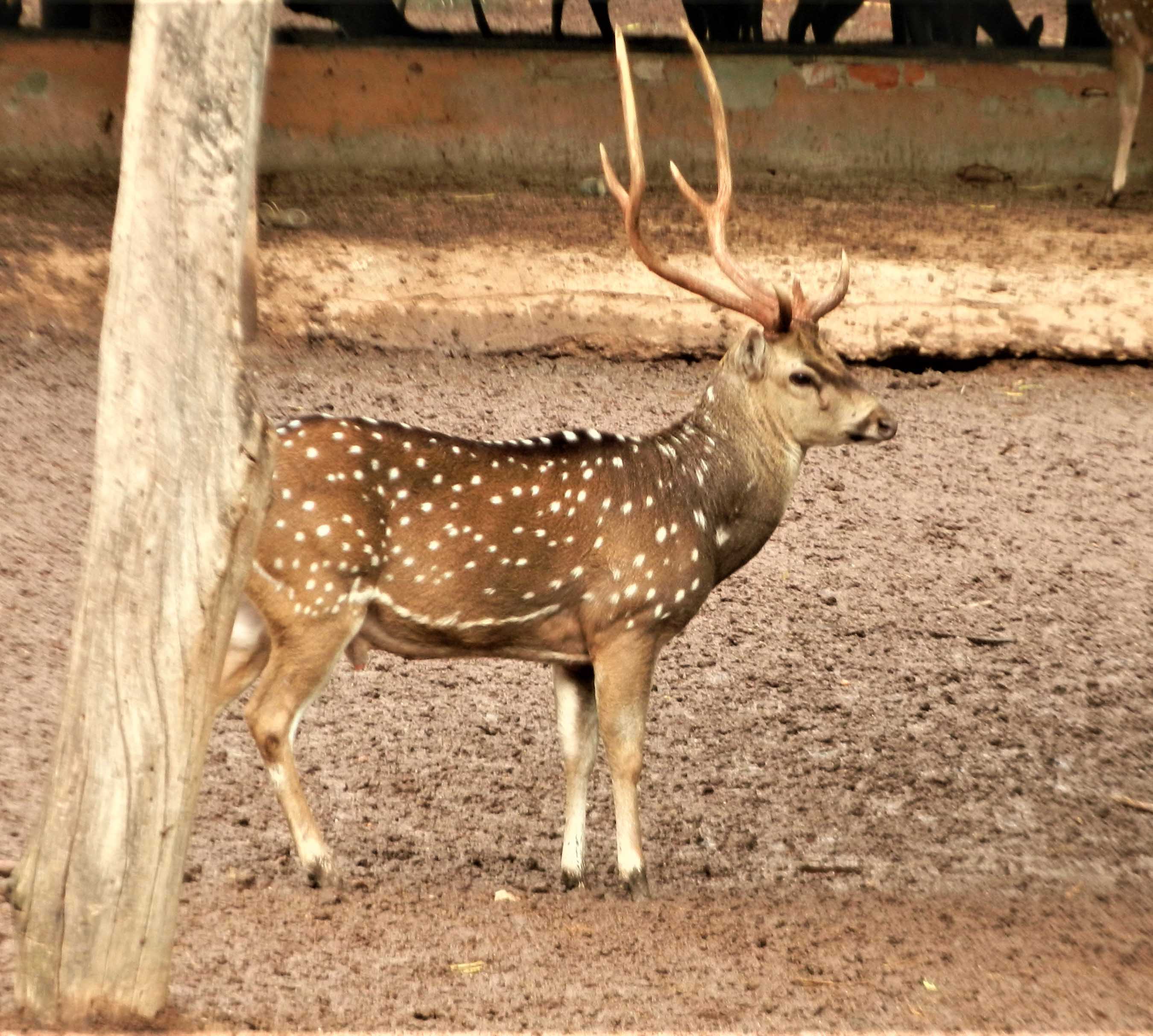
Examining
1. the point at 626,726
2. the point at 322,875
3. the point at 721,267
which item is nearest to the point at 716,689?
the point at 626,726

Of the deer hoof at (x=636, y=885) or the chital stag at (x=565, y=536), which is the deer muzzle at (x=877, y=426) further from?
Result: the deer hoof at (x=636, y=885)

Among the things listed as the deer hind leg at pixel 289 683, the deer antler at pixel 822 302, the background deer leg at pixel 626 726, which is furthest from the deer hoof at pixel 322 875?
the deer antler at pixel 822 302

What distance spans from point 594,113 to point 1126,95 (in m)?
3.09

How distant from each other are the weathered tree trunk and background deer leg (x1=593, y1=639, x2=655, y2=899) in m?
1.49

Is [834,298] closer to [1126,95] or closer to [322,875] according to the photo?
[322,875]

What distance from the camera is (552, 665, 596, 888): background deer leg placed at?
4422 millimetres

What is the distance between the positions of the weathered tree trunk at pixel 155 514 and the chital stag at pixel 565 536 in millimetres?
956

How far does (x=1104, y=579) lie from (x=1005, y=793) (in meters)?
1.60

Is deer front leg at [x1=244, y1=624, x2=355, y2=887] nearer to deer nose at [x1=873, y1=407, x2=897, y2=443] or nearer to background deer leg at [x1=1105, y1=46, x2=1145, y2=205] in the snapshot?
deer nose at [x1=873, y1=407, x2=897, y2=443]

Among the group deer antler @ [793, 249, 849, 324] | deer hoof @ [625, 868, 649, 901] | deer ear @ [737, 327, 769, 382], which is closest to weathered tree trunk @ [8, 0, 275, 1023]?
deer hoof @ [625, 868, 649, 901]

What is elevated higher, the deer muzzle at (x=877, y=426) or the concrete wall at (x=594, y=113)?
the concrete wall at (x=594, y=113)

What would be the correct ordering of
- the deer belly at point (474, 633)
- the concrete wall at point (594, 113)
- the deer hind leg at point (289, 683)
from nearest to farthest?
A: the deer hind leg at point (289, 683), the deer belly at point (474, 633), the concrete wall at point (594, 113)

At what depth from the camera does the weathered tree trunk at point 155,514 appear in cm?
285

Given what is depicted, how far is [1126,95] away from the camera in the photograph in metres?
9.45
